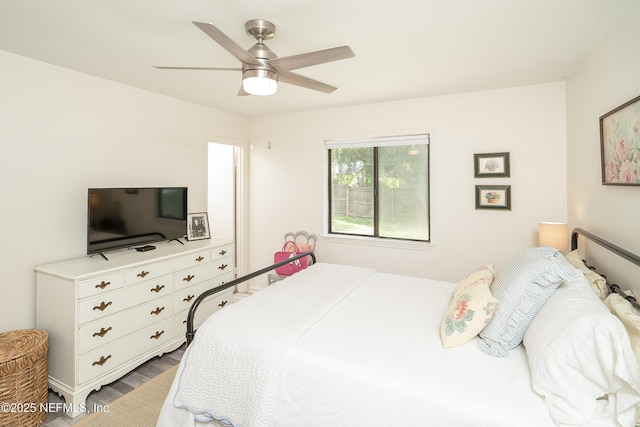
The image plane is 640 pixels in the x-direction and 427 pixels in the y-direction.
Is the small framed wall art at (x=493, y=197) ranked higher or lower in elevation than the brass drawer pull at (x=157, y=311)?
higher

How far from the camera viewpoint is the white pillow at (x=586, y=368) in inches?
43.7

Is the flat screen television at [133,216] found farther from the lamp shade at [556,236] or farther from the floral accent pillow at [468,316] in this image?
the lamp shade at [556,236]

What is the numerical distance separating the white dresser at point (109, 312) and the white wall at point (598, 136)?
3.28 metres

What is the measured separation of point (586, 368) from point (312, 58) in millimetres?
1755

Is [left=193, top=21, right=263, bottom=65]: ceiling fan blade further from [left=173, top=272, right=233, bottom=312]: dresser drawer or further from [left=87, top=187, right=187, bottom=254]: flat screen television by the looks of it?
[left=173, top=272, right=233, bottom=312]: dresser drawer

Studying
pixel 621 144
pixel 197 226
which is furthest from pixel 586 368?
pixel 197 226

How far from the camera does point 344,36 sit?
2.06 meters

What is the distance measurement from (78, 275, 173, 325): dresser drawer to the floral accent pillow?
234 cm

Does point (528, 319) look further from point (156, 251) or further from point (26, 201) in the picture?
point (26, 201)

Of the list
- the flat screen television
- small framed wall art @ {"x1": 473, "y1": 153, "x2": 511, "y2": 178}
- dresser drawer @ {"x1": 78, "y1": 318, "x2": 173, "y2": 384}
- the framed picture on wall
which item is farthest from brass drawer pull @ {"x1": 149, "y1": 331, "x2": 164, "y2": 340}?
small framed wall art @ {"x1": 473, "y1": 153, "x2": 511, "y2": 178}

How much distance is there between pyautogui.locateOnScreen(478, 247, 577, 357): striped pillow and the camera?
5.06 ft

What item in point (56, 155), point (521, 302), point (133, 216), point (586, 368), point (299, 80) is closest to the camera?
point (586, 368)

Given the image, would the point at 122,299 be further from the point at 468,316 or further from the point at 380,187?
the point at 380,187

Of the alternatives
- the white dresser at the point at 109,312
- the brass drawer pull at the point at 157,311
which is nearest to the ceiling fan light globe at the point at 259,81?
the white dresser at the point at 109,312
